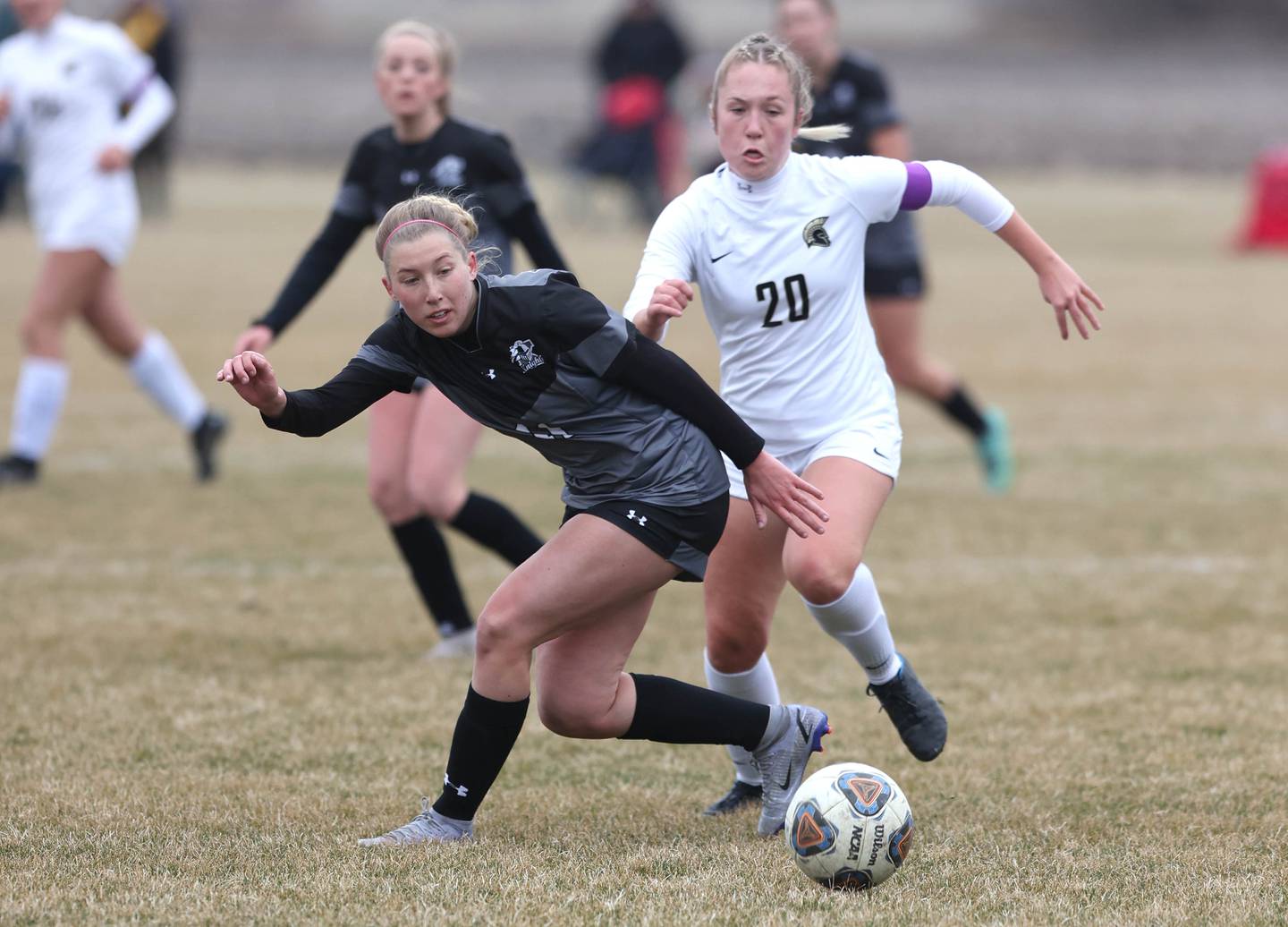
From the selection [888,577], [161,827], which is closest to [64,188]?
[888,577]

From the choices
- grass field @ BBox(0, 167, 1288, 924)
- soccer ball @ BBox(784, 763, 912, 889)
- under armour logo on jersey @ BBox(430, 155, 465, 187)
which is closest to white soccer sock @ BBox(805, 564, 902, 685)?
grass field @ BBox(0, 167, 1288, 924)

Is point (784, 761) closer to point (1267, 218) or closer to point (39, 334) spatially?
point (39, 334)

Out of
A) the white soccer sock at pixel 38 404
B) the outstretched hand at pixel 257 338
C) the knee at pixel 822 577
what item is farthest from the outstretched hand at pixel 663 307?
the white soccer sock at pixel 38 404

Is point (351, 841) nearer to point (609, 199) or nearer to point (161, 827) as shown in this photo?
point (161, 827)

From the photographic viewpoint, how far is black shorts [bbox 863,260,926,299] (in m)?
8.21

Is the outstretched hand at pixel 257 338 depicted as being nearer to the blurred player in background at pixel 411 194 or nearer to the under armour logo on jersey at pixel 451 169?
the blurred player in background at pixel 411 194

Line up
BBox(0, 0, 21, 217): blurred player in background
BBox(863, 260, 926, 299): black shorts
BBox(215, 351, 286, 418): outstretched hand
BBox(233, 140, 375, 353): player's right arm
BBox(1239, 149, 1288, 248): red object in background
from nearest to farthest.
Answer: BBox(215, 351, 286, 418): outstretched hand → BBox(233, 140, 375, 353): player's right arm → BBox(863, 260, 926, 299): black shorts → BBox(0, 0, 21, 217): blurred player in background → BBox(1239, 149, 1288, 248): red object in background

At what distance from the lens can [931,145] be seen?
2902 cm

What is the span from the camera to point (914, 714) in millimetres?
4527

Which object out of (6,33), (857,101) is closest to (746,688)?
(857,101)

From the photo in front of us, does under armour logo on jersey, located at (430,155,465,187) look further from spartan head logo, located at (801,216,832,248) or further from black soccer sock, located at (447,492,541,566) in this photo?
spartan head logo, located at (801,216,832,248)

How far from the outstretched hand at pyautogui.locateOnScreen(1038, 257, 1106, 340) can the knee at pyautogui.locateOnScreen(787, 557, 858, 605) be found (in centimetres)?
85

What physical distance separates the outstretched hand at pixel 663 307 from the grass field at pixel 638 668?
122cm

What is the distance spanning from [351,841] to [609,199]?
2122 centimetres
